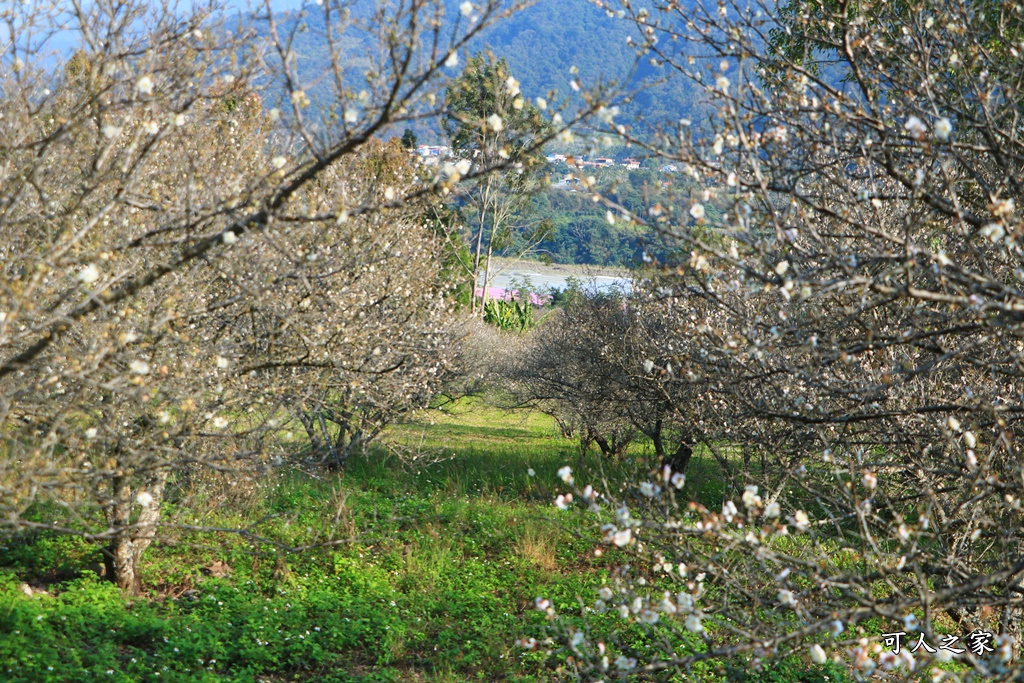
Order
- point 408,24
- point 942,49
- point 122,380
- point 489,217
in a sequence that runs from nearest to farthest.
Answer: point 408,24 < point 122,380 < point 942,49 < point 489,217

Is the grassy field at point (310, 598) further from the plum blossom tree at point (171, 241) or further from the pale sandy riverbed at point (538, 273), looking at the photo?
the pale sandy riverbed at point (538, 273)

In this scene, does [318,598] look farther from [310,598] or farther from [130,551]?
[130,551]

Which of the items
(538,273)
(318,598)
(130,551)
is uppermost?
(538,273)

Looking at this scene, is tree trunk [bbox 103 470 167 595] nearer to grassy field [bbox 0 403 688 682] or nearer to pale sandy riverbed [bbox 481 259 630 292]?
grassy field [bbox 0 403 688 682]

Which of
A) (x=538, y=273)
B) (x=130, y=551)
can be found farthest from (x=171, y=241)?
(x=538, y=273)

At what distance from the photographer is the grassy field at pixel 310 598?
18.1 ft

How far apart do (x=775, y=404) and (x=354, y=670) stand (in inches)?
138

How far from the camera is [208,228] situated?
479cm

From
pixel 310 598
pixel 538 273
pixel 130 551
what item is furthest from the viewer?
pixel 538 273

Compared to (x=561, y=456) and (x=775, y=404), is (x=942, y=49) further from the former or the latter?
(x=561, y=456)

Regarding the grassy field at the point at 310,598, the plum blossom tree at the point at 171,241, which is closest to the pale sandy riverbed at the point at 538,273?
the grassy field at the point at 310,598

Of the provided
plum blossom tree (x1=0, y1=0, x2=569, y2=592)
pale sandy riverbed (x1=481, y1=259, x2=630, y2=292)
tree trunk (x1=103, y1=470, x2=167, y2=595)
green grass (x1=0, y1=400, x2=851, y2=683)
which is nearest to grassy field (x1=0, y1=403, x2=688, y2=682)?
green grass (x1=0, y1=400, x2=851, y2=683)

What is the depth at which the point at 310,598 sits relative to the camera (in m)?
6.68

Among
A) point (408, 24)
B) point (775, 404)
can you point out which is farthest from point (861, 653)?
point (775, 404)
